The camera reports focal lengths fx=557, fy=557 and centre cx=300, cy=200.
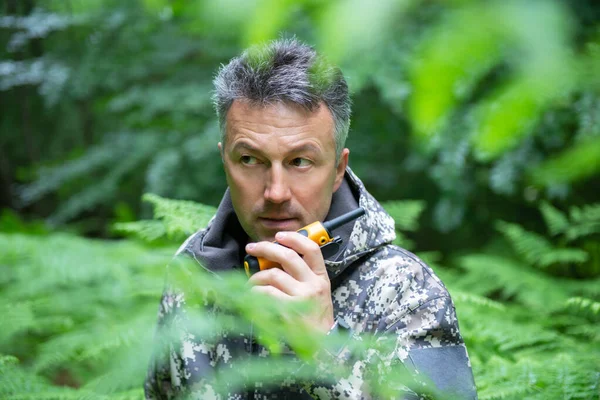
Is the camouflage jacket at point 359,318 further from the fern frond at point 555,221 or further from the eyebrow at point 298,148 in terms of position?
the fern frond at point 555,221

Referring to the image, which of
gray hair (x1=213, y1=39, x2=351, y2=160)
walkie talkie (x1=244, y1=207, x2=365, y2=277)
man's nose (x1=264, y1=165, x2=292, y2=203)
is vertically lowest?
walkie talkie (x1=244, y1=207, x2=365, y2=277)

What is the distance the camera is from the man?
160 centimetres

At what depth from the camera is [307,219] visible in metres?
1.75

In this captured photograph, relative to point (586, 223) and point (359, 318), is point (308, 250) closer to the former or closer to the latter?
point (359, 318)

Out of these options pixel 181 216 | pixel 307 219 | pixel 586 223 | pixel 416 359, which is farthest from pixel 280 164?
pixel 586 223

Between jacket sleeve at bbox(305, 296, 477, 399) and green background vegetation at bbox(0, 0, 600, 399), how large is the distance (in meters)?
0.47

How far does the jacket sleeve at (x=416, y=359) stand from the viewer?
1415 mm

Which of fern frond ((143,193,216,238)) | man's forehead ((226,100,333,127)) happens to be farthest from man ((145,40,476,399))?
fern frond ((143,193,216,238))

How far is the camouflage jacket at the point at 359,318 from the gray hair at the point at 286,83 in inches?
12.1

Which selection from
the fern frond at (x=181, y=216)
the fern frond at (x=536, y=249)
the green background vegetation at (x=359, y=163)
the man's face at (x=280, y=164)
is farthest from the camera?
the fern frond at (x=536, y=249)

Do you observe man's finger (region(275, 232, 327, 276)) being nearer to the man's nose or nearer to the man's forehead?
the man's nose

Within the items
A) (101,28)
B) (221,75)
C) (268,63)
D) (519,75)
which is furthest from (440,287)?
(101,28)

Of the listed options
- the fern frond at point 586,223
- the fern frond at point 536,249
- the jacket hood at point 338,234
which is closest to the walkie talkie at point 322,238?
the jacket hood at point 338,234

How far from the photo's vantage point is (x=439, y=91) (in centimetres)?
58
